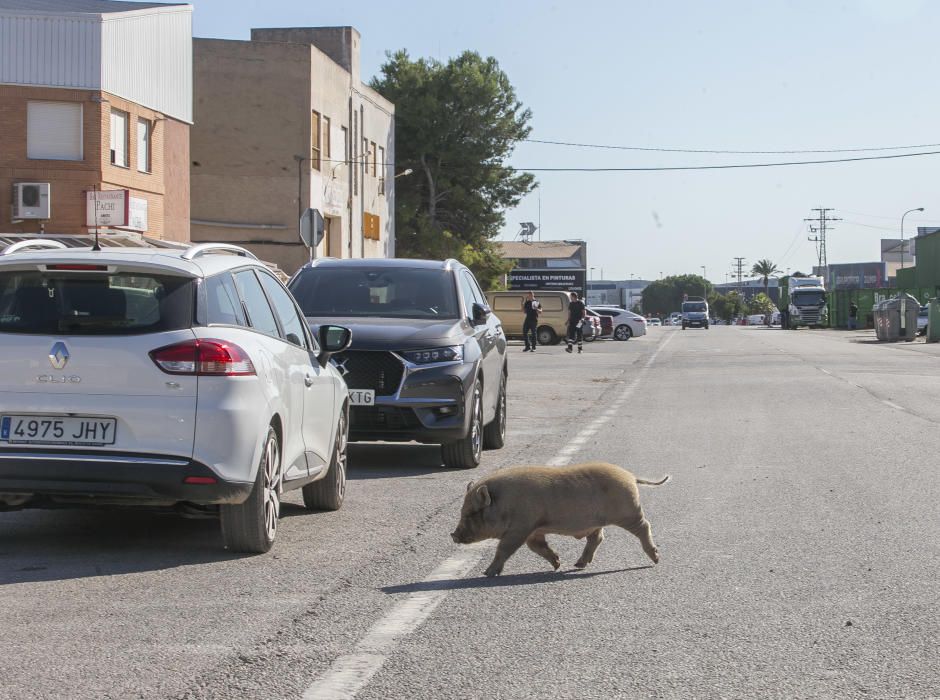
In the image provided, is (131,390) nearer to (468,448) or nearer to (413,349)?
(413,349)

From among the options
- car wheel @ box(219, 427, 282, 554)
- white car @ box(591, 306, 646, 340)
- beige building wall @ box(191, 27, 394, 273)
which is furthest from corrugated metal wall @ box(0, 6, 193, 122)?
white car @ box(591, 306, 646, 340)

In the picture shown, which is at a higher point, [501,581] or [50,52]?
[50,52]

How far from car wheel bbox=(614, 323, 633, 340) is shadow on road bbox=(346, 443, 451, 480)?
162 ft

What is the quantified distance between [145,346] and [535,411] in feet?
39.5

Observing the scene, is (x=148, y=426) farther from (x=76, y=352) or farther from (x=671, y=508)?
(x=671, y=508)

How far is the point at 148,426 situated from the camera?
664cm

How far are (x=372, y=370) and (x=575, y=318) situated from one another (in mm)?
33063

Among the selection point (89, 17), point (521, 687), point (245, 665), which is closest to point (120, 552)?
point (245, 665)

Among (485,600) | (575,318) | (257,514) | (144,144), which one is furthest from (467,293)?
(575,318)

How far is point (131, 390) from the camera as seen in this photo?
6.65 meters

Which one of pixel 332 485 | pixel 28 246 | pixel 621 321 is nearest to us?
pixel 28 246

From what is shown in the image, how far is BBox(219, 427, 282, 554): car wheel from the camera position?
7016mm

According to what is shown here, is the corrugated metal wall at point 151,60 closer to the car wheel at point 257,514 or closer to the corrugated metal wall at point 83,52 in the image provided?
the corrugated metal wall at point 83,52

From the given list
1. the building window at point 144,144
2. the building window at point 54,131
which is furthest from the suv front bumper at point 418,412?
the building window at point 144,144
